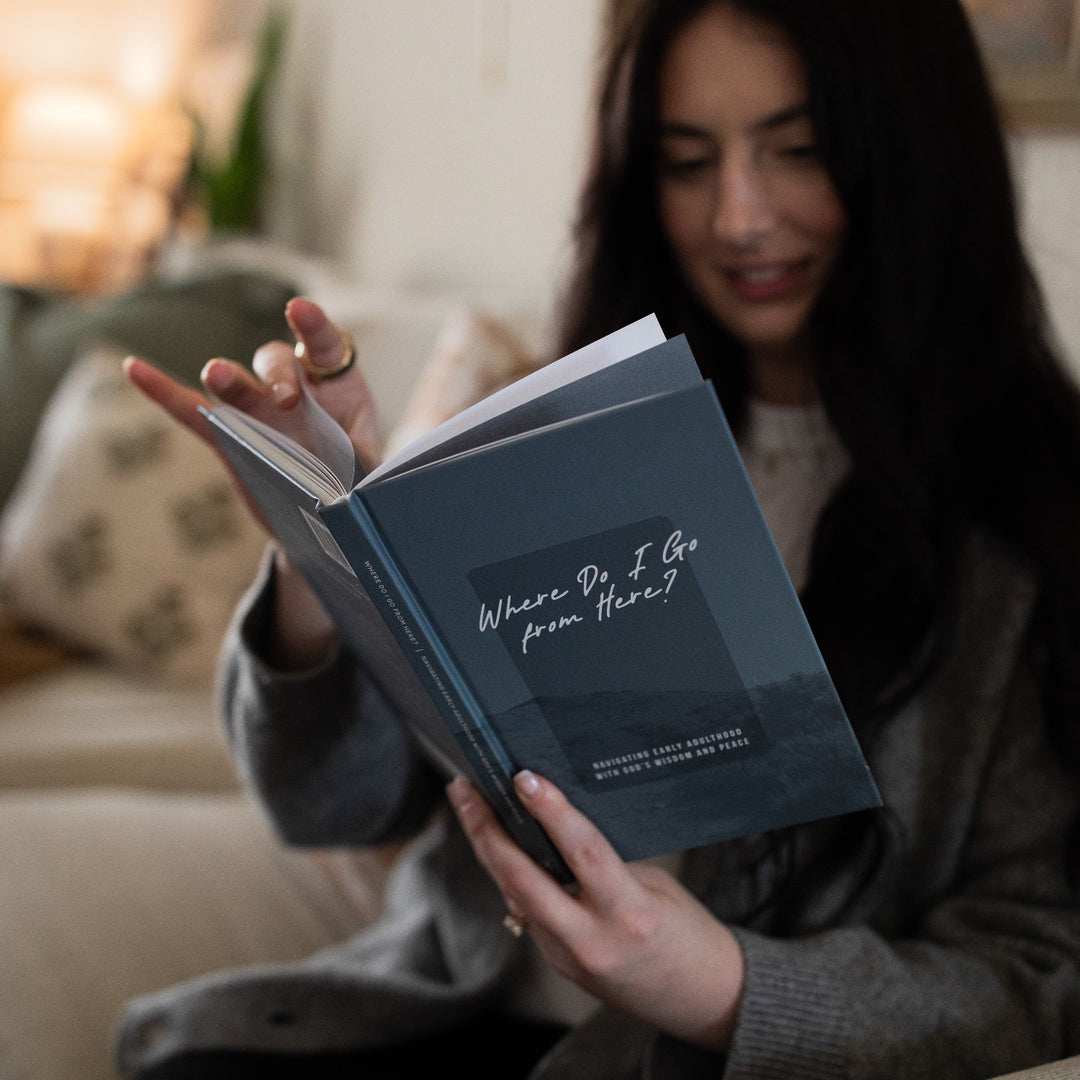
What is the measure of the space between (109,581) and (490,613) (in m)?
1.29

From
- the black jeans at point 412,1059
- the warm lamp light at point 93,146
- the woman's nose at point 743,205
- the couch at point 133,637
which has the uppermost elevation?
the warm lamp light at point 93,146

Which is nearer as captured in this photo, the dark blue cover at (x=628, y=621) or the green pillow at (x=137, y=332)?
the dark blue cover at (x=628, y=621)

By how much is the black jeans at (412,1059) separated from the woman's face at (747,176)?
1.97 ft

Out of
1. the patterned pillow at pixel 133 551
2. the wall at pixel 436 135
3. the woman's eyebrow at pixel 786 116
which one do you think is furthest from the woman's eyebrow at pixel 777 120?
the patterned pillow at pixel 133 551

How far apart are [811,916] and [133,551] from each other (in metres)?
1.18

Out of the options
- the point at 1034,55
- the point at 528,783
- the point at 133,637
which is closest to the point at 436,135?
the point at 133,637

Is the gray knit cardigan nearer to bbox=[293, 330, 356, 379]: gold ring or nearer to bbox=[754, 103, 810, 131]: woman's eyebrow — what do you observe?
bbox=[293, 330, 356, 379]: gold ring

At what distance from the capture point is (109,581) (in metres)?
1.60

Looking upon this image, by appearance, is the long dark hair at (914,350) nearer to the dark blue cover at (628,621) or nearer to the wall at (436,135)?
the dark blue cover at (628,621)

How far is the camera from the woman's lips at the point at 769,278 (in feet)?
2.83

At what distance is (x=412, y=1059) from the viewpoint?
0.85m

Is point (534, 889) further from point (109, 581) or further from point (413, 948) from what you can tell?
point (109, 581)

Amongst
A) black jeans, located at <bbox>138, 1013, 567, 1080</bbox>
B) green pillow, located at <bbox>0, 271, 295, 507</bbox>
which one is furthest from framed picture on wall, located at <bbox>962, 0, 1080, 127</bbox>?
green pillow, located at <bbox>0, 271, 295, 507</bbox>

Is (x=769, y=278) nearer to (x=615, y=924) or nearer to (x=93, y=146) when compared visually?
(x=615, y=924)
